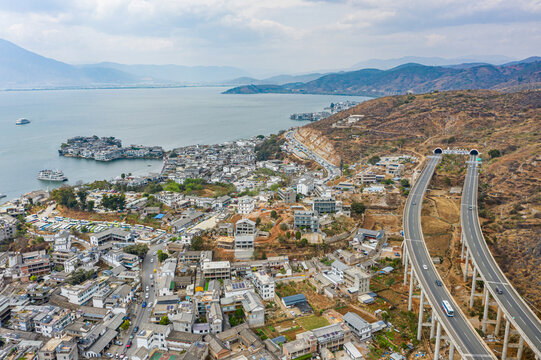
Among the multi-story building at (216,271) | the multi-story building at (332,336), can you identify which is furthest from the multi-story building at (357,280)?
the multi-story building at (216,271)

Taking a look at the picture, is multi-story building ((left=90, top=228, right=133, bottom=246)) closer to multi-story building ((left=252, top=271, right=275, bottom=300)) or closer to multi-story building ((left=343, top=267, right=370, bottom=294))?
multi-story building ((left=252, top=271, right=275, bottom=300))

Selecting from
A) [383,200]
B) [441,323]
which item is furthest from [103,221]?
[441,323]

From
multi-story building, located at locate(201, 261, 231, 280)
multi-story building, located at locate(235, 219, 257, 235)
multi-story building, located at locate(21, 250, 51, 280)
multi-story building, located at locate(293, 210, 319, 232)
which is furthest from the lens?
multi-story building, located at locate(293, 210, 319, 232)

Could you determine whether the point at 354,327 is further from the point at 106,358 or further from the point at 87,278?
the point at 87,278

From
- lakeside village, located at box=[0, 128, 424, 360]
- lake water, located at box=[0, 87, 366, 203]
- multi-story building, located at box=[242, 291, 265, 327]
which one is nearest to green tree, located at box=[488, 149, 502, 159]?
lakeside village, located at box=[0, 128, 424, 360]

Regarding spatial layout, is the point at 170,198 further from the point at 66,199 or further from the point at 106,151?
the point at 106,151

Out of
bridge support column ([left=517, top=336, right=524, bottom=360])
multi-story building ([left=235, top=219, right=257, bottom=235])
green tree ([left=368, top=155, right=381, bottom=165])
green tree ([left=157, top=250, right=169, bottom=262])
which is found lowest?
green tree ([left=157, top=250, right=169, bottom=262])

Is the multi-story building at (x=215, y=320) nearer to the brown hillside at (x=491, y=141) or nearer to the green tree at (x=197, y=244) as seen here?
the green tree at (x=197, y=244)
